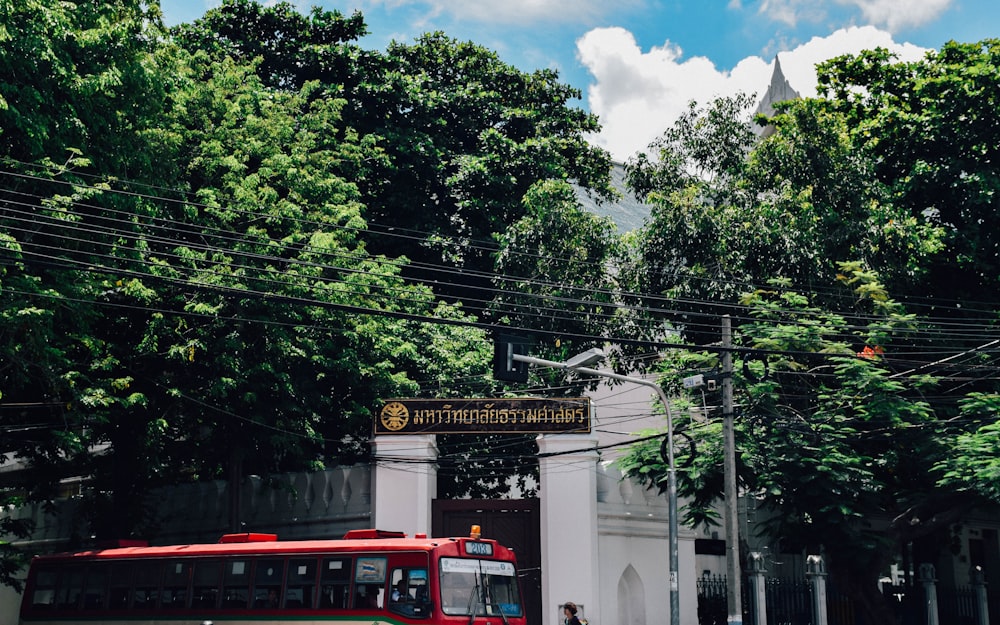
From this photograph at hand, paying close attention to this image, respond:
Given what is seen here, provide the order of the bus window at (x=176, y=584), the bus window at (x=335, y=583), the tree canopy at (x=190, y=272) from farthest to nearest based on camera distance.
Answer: the tree canopy at (x=190, y=272)
the bus window at (x=176, y=584)
the bus window at (x=335, y=583)

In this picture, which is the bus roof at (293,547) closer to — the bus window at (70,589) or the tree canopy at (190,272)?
the bus window at (70,589)

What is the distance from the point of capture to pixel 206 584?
19.6 m

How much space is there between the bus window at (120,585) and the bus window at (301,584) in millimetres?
4323

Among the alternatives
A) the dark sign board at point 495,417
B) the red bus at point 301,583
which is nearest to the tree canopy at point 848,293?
the dark sign board at point 495,417

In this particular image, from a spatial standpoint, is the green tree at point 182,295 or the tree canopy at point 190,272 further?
the green tree at point 182,295

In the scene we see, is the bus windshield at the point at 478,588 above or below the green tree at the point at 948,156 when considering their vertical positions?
below

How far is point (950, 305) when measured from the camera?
2984 centimetres

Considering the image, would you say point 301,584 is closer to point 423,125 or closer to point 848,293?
point 848,293

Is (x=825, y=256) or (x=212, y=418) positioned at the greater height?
(x=825, y=256)

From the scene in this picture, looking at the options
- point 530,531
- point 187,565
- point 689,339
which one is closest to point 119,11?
point 187,565

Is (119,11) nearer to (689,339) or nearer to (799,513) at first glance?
(689,339)

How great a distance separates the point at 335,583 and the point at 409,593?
160 centimetres

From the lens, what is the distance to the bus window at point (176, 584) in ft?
65.3

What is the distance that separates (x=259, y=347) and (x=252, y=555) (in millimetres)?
6729
